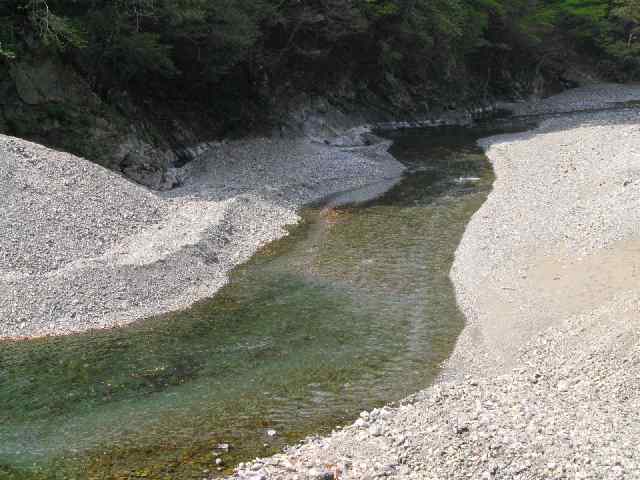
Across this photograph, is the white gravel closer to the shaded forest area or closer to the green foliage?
the shaded forest area

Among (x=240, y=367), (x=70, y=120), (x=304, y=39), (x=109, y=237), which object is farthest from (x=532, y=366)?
(x=304, y=39)

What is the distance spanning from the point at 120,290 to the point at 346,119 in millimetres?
30350

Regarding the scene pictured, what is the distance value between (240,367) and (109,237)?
8647mm

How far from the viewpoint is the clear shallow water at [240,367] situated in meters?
12.3

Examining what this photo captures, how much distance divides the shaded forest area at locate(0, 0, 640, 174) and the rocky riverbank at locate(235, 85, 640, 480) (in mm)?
16261

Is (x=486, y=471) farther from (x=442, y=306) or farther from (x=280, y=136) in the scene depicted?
(x=280, y=136)

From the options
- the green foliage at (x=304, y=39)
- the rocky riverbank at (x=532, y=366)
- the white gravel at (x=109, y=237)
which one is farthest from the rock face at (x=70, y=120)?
the rocky riverbank at (x=532, y=366)

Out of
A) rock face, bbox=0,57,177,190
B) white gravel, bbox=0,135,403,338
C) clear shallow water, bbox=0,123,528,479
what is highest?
rock face, bbox=0,57,177,190

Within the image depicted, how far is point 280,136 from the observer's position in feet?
131

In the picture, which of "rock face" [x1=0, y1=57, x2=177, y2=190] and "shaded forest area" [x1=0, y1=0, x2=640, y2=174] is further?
"shaded forest area" [x1=0, y1=0, x2=640, y2=174]

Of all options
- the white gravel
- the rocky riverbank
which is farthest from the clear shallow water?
the white gravel

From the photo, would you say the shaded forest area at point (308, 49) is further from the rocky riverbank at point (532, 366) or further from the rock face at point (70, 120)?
the rocky riverbank at point (532, 366)

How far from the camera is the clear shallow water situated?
12.3m

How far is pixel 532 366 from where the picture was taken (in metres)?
14.1
